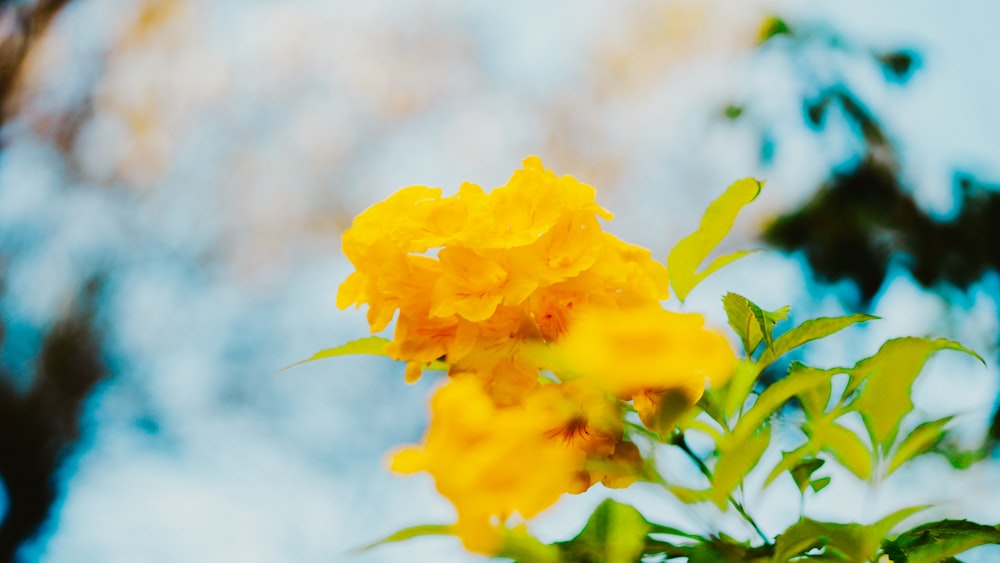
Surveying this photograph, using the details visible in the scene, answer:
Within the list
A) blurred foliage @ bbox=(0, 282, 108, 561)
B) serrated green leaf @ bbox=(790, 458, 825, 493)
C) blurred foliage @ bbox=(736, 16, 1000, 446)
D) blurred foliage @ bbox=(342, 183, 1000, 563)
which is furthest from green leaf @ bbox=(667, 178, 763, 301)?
blurred foliage @ bbox=(0, 282, 108, 561)

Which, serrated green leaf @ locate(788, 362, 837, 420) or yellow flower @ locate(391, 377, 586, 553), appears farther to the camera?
serrated green leaf @ locate(788, 362, 837, 420)

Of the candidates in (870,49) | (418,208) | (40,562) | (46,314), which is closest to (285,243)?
(46,314)

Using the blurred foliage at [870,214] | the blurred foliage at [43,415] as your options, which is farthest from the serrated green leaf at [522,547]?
the blurred foliage at [43,415]

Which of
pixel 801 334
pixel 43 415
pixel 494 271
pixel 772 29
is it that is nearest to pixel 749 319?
pixel 801 334

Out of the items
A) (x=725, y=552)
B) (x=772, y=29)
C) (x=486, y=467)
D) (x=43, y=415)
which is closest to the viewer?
(x=486, y=467)

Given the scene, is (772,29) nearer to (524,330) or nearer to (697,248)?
(697,248)

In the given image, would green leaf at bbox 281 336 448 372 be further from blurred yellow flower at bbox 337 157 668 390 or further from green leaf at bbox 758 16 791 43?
green leaf at bbox 758 16 791 43
